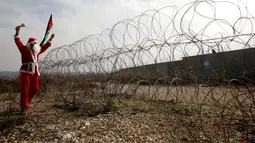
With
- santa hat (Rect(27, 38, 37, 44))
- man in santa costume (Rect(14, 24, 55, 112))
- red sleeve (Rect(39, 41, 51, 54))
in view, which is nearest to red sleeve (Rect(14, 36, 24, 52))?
man in santa costume (Rect(14, 24, 55, 112))

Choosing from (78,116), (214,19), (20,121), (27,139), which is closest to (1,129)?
(20,121)

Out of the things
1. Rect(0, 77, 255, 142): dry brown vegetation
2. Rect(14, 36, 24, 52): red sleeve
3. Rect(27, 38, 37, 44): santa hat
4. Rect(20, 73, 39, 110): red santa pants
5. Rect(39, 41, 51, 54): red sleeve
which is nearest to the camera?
Rect(0, 77, 255, 142): dry brown vegetation

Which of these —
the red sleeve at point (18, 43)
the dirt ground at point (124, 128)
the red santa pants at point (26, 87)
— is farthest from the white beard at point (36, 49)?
the dirt ground at point (124, 128)

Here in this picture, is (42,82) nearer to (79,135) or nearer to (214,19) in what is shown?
(79,135)

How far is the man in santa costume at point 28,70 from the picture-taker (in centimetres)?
450

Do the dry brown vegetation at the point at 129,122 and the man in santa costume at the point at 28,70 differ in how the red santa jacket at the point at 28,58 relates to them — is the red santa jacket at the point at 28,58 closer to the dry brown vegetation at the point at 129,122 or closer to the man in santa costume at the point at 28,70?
the man in santa costume at the point at 28,70

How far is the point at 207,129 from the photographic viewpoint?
309 cm

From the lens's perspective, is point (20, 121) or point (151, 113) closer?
point (20, 121)

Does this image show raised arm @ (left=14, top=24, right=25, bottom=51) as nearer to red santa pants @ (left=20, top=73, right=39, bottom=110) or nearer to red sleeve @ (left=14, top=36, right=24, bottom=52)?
red sleeve @ (left=14, top=36, right=24, bottom=52)

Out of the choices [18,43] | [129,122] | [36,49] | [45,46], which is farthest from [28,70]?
[129,122]

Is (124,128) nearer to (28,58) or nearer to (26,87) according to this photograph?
(26,87)

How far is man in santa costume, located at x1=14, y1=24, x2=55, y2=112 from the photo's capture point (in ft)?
14.8

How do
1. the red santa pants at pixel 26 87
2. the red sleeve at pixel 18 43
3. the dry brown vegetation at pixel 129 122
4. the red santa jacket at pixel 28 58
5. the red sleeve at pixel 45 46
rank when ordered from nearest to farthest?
the dry brown vegetation at pixel 129 122 → the red santa pants at pixel 26 87 → the red santa jacket at pixel 28 58 → the red sleeve at pixel 18 43 → the red sleeve at pixel 45 46

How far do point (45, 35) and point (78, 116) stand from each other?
257 centimetres
